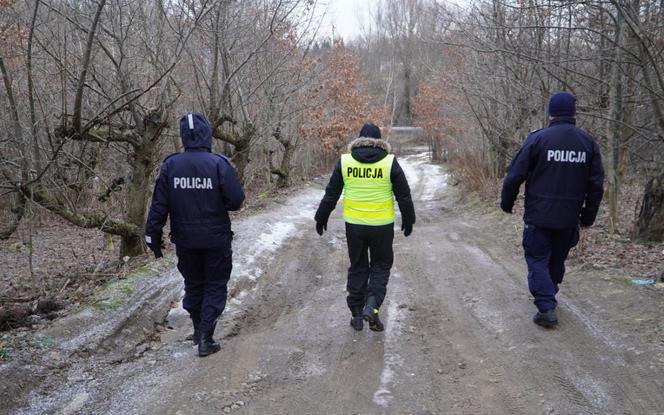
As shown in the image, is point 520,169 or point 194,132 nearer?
point 194,132

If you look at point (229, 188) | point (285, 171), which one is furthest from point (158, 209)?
point (285, 171)

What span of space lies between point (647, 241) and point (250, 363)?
599cm

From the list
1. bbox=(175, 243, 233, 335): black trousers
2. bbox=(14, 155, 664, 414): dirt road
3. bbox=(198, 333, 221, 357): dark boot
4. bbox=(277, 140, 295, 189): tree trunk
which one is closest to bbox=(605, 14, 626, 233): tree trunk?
bbox=(14, 155, 664, 414): dirt road

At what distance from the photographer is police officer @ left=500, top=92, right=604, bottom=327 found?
4.60 meters

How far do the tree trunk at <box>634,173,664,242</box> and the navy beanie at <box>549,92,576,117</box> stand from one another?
11.2ft

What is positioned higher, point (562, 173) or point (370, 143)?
point (370, 143)

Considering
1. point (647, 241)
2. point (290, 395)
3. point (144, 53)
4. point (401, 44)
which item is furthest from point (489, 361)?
point (401, 44)

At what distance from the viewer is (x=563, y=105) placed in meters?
4.66

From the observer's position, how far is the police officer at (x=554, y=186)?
4598mm

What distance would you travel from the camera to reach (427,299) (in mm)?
5902

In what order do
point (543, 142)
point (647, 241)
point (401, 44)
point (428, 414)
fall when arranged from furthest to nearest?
point (401, 44) < point (647, 241) < point (543, 142) < point (428, 414)

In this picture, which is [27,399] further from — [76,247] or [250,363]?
[76,247]

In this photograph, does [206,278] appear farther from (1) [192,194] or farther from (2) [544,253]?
(2) [544,253]

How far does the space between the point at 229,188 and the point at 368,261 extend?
154 centimetres
